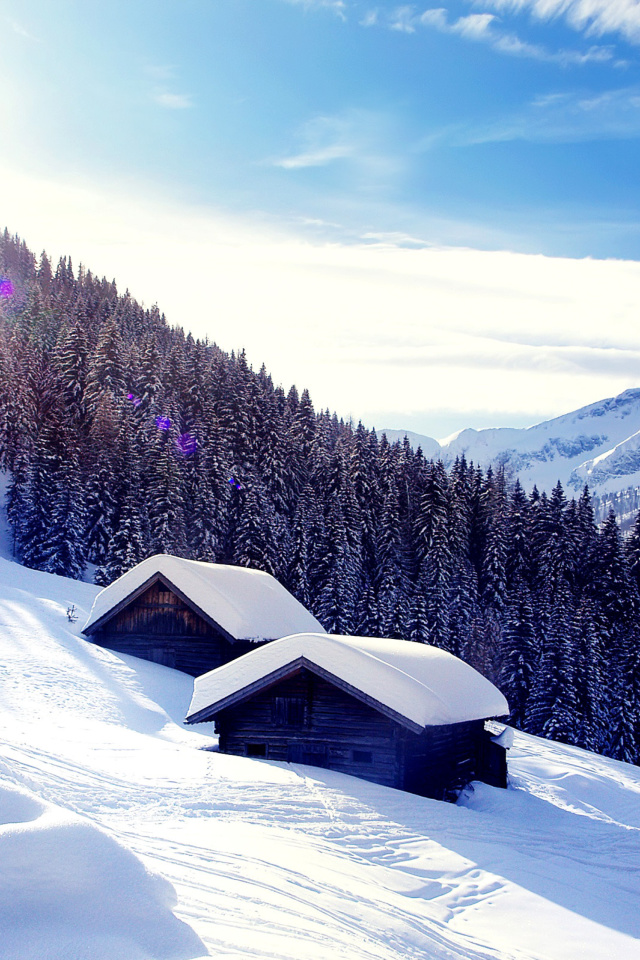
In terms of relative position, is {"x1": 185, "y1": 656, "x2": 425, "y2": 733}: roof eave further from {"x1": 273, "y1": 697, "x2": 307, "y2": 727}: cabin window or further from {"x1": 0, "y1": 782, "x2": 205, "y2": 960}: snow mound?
{"x1": 0, "y1": 782, "x2": 205, "y2": 960}: snow mound

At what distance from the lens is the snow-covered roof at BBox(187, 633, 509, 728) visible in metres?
17.9

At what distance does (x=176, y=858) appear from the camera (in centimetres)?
949

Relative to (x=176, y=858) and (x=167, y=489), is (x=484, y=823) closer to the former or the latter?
(x=176, y=858)

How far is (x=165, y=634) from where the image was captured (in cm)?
2978

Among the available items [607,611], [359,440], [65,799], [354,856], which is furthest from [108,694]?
[359,440]

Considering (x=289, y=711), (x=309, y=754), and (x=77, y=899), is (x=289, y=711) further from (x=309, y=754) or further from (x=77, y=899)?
(x=77, y=899)

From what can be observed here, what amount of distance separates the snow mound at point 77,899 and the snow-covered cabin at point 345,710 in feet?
38.9

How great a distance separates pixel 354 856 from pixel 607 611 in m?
51.8

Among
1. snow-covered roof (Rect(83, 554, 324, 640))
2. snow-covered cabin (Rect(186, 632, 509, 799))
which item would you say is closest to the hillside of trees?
snow-covered roof (Rect(83, 554, 324, 640))

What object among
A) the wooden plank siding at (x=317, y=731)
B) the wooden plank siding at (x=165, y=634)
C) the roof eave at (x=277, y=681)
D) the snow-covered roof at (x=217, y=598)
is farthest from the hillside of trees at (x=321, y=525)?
the roof eave at (x=277, y=681)

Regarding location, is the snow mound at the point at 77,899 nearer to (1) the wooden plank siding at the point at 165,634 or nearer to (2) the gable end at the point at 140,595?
(2) the gable end at the point at 140,595

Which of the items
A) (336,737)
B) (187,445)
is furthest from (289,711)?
(187,445)

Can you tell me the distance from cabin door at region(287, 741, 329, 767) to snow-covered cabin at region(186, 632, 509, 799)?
0.09ft

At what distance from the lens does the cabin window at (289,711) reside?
64.0ft
